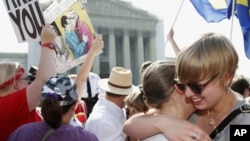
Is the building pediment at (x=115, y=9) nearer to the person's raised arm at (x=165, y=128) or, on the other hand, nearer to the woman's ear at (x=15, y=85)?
the woman's ear at (x=15, y=85)

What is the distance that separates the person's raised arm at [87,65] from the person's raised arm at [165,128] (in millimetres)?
1164

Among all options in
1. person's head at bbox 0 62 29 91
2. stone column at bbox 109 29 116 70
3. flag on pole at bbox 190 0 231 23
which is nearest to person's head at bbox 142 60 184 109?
person's head at bbox 0 62 29 91

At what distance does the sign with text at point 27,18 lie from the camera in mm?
2752

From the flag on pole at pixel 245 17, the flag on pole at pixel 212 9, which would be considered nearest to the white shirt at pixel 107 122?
the flag on pole at pixel 245 17

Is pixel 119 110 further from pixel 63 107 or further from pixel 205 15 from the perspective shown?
pixel 205 15

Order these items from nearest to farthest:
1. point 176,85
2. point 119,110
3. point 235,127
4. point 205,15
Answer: point 235,127
point 176,85
point 119,110
point 205,15

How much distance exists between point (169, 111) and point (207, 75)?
304mm

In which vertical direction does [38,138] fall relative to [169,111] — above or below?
below

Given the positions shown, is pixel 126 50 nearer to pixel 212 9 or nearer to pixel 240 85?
pixel 212 9

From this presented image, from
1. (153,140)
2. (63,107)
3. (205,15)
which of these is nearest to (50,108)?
(63,107)

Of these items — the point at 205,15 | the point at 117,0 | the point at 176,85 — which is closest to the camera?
the point at 176,85

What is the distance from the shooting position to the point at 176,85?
1.54 m

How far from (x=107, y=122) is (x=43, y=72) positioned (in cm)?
80

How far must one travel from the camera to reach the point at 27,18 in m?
2.78
